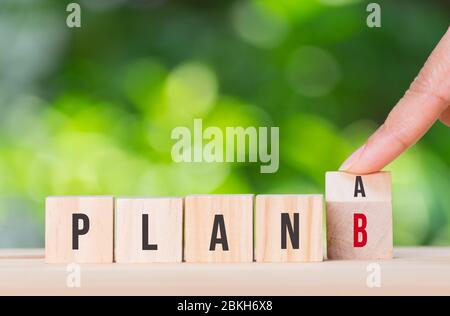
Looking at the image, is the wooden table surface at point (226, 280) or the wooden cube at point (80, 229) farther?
the wooden cube at point (80, 229)

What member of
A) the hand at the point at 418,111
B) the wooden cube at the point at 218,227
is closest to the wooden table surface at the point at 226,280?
the wooden cube at the point at 218,227

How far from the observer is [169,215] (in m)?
1.27

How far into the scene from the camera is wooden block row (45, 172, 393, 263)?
1271 mm

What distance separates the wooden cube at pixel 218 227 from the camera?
1.27 metres

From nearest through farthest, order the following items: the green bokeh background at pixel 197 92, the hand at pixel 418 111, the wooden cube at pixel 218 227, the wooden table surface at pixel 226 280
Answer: the wooden table surface at pixel 226 280 → the wooden cube at pixel 218 227 → the hand at pixel 418 111 → the green bokeh background at pixel 197 92

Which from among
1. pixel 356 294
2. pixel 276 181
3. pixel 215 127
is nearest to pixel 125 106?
pixel 215 127

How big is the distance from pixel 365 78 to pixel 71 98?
3.65 feet

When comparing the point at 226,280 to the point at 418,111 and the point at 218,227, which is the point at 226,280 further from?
the point at 418,111

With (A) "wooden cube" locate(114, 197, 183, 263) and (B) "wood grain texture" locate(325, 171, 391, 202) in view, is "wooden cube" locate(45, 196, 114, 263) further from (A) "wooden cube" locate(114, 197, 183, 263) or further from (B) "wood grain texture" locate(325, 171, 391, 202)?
(B) "wood grain texture" locate(325, 171, 391, 202)

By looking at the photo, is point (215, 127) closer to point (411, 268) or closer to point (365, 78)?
point (365, 78)

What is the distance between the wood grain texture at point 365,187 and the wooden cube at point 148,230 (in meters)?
0.26

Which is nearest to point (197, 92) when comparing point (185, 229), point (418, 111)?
point (418, 111)

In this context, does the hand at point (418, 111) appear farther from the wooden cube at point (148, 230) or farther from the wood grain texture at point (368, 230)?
the wooden cube at point (148, 230)

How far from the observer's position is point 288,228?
127 cm
